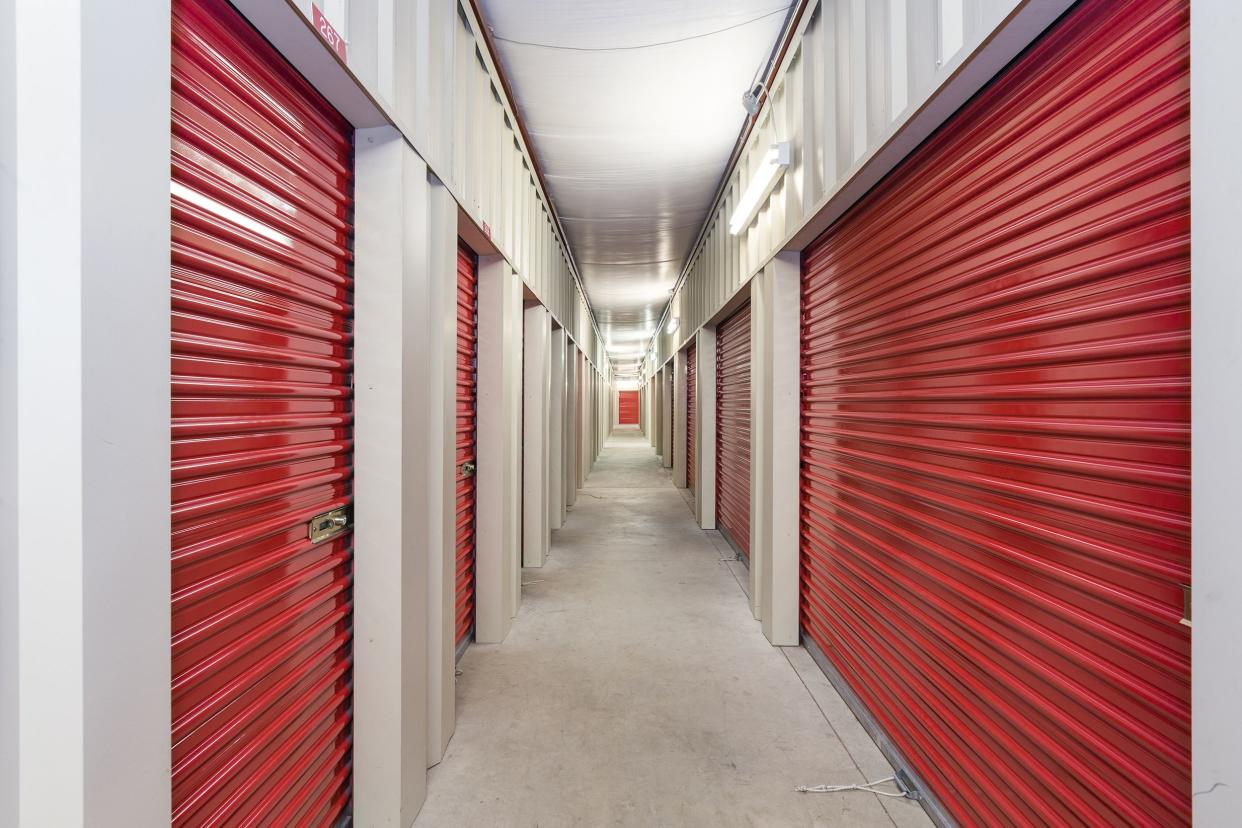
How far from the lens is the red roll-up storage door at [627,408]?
110 feet

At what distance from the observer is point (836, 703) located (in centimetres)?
266

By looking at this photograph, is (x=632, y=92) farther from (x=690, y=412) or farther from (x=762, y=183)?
(x=690, y=412)

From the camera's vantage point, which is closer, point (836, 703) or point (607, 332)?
point (836, 703)

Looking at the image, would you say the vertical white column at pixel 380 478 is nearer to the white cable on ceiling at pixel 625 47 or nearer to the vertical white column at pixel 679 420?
the white cable on ceiling at pixel 625 47

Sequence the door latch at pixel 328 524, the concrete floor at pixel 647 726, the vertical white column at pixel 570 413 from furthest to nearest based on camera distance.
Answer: the vertical white column at pixel 570 413 → the concrete floor at pixel 647 726 → the door latch at pixel 328 524

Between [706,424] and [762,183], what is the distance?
355 cm

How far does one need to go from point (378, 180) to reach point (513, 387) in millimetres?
1913

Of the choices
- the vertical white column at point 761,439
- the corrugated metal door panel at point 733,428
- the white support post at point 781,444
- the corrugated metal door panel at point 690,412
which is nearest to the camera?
the white support post at point 781,444

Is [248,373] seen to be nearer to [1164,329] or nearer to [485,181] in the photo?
[485,181]

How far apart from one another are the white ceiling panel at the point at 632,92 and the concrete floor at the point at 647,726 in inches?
142

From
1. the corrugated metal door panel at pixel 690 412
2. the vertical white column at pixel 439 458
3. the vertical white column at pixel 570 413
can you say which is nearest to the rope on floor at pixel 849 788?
the vertical white column at pixel 439 458

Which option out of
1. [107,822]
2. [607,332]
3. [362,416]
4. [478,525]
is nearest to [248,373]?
[362,416]

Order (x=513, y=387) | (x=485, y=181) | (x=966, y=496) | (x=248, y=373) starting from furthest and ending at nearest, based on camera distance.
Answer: (x=513, y=387)
(x=485, y=181)
(x=966, y=496)
(x=248, y=373)

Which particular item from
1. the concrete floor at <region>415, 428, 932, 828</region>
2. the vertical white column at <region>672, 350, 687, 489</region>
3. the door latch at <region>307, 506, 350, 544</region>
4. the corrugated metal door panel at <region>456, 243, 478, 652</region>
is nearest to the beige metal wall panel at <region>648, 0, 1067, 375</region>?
the corrugated metal door panel at <region>456, 243, 478, 652</region>
